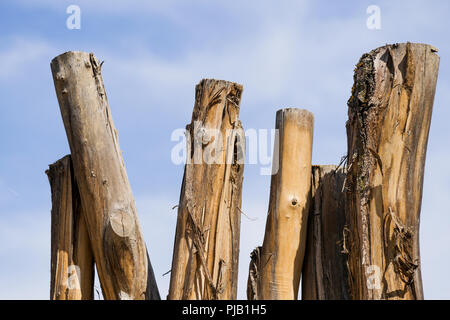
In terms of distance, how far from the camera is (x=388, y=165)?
3398 mm

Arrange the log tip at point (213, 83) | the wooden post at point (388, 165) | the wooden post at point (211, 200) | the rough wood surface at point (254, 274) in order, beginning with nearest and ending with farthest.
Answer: the wooden post at point (388, 165) < the wooden post at point (211, 200) < the log tip at point (213, 83) < the rough wood surface at point (254, 274)

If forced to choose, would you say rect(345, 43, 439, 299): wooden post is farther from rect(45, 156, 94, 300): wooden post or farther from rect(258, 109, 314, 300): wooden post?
rect(45, 156, 94, 300): wooden post

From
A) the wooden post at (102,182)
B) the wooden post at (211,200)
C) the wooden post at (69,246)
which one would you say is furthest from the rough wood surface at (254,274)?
the wooden post at (69,246)

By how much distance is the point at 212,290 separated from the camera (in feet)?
11.2

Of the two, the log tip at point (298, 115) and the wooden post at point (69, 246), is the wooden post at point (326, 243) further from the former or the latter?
the wooden post at point (69, 246)

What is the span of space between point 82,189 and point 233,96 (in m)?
0.97

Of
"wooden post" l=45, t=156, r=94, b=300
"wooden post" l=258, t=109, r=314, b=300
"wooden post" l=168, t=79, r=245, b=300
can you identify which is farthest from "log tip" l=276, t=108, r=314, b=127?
"wooden post" l=45, t=156, r=94, b=300

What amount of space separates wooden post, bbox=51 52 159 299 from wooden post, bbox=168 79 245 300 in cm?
22

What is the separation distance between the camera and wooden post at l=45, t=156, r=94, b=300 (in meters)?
3.65

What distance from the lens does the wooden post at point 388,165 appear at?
130 inches

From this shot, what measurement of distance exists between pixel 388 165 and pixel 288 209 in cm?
62

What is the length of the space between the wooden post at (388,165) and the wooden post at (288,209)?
0.32 meters

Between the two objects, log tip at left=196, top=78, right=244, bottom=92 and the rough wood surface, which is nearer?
log tip at left=196, top=78, right=244, bottom=92

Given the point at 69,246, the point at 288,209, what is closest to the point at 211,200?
the point at 288,209
